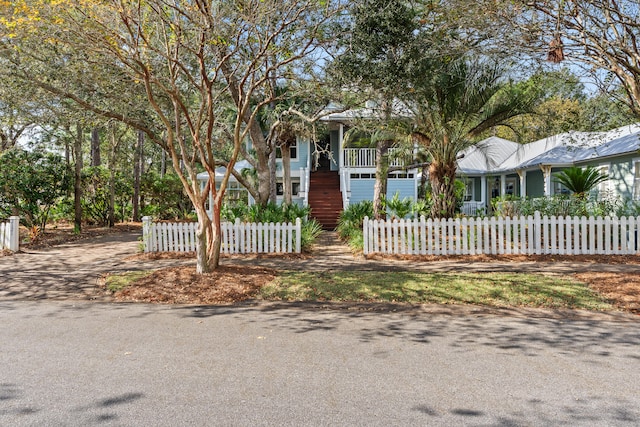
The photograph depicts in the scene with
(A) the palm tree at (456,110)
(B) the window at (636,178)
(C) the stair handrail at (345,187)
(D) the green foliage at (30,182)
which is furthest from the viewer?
(C) the stair handrail at (345,187)

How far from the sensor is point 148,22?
9.40 metres

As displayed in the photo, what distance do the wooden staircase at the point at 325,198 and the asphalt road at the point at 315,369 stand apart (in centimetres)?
1462

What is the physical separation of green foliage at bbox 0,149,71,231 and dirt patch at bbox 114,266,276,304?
9699 millimetres

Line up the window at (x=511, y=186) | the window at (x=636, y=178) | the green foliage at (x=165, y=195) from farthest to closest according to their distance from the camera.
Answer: the window at (x=511, y=186)
the green foliage at (x=165, y=195)
the window at (x=636, y=178)

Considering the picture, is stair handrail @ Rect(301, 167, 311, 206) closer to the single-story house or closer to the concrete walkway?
the single-story house

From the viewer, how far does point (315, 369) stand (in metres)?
4.22

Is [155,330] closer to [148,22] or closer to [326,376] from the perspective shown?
[326,376]

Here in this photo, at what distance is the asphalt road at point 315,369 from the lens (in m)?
3.34

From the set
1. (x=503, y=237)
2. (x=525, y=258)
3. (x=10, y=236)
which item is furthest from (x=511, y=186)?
(x=10, y=236)

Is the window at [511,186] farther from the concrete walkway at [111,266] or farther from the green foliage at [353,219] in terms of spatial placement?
the concrete walkway at [111,266]

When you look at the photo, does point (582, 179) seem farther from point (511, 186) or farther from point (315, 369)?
point (315, 369)

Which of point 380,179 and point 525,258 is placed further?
point 380,179

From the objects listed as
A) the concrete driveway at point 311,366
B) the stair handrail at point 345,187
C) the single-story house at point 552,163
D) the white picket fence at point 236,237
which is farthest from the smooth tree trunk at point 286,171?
the concrete driveway at point 311,366

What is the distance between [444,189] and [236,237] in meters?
6.36
